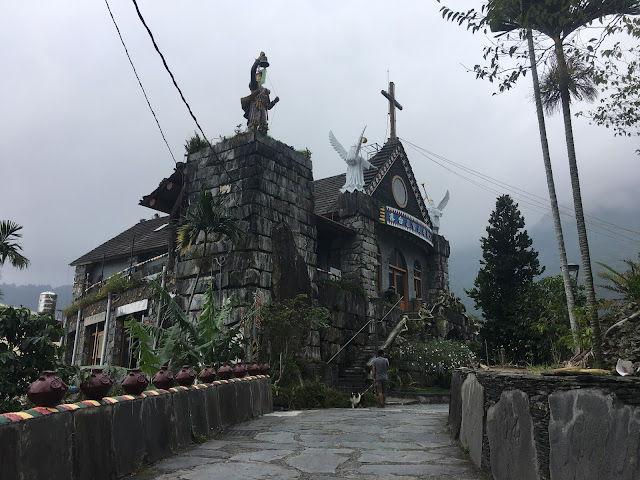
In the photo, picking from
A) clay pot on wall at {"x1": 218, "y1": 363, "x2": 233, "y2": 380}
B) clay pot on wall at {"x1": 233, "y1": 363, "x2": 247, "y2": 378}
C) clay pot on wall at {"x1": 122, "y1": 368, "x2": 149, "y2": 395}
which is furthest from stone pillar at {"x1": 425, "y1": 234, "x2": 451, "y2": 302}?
clay pot on wall at {"x1": 122, "y1": 368, "x2": 149, "y2": 395}

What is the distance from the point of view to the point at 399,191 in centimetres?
2519

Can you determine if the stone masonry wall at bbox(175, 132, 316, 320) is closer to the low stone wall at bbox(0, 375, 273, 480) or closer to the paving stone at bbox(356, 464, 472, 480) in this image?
the low stone wall at bbox(0, 375, 273, 480)

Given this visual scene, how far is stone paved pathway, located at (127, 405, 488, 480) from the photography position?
484cm

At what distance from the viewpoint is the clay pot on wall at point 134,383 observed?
525 centimetres

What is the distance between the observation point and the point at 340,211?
21.1m

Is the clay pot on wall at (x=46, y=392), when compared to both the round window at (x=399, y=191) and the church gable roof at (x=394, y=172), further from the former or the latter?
the round window at (x=399, y=191)

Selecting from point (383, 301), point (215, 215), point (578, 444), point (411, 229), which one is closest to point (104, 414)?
point (578, 444)

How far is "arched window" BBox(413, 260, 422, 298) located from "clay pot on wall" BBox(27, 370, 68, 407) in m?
22.7

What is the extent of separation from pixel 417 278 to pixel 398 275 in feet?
5.49

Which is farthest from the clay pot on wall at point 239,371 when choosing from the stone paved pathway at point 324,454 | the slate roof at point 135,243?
the slate roof at point 135,243

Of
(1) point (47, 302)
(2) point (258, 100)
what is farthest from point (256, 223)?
(1) point (47, 302)

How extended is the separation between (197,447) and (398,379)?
39.3ft

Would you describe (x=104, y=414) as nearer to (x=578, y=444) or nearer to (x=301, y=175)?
(x=578, y=444)

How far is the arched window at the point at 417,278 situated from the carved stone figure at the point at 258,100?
12.6 metres
